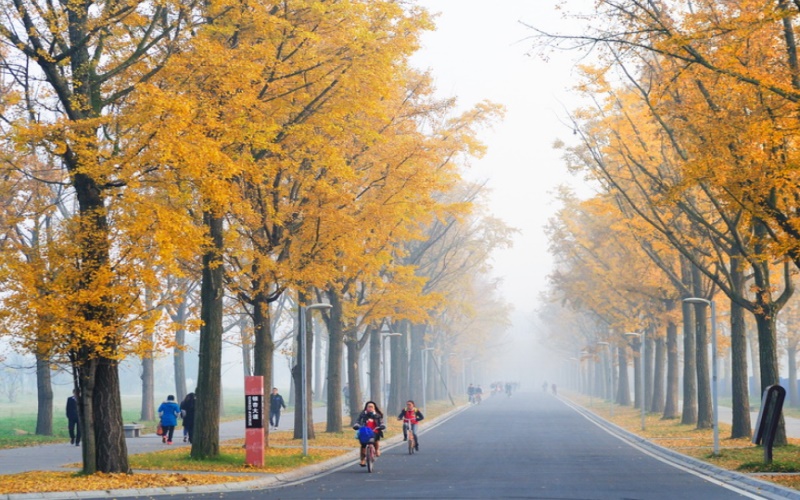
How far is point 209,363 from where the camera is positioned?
24688 millimetres

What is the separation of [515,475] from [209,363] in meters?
7.42

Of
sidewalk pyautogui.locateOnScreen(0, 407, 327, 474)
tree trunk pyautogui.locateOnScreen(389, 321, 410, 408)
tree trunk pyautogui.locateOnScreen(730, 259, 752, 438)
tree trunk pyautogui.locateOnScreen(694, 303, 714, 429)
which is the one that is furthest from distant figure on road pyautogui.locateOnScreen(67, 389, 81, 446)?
tree trunk pyautogui.locateOnScreen(389, 321, 410, 408)

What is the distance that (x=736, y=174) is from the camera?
73.4 ft

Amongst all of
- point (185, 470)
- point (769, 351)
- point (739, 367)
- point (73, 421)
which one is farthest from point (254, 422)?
point (739, 367)

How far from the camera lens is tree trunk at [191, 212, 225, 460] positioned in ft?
80.8

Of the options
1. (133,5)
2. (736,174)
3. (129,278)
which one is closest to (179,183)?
(129,278)

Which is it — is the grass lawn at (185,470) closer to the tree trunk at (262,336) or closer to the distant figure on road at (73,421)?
the tree trunk at (262,336)

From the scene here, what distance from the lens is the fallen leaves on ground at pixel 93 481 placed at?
18.1 meters

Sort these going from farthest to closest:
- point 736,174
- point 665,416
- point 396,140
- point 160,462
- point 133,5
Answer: point 665,416, point 396,140, point 160,462, point 736,174, point 133,5

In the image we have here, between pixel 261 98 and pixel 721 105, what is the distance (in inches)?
404

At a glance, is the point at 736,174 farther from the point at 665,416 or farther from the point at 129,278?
the point at 665,416

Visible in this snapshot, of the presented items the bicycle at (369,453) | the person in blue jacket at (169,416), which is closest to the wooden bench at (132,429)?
the person in blue jacket at (169,416)

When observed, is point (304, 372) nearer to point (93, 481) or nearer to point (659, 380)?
point (93, 481)

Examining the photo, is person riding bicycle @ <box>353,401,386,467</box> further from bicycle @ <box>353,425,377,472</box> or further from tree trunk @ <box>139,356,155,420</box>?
tree trunk @ <box>139,356,155,420</box>
